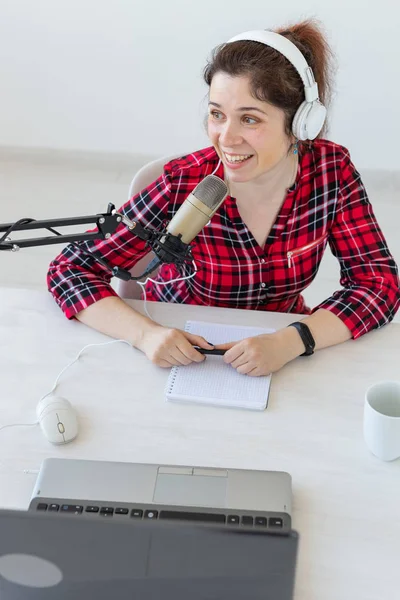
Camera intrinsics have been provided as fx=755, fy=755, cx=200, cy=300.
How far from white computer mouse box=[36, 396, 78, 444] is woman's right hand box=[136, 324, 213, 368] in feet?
0.71

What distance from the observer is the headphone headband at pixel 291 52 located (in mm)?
1414

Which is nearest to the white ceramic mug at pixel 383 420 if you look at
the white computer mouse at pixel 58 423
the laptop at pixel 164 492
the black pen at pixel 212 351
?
the laptop at pixel 164 492

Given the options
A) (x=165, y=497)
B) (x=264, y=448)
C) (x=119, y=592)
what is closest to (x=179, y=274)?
(x=264, y=448)

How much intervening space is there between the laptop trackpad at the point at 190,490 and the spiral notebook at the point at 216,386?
7.9 inches

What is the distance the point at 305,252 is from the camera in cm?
163

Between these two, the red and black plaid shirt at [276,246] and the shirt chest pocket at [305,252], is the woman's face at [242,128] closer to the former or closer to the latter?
the red and black plaid shirt at [276,246]

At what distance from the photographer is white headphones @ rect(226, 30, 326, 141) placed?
55.7 inches

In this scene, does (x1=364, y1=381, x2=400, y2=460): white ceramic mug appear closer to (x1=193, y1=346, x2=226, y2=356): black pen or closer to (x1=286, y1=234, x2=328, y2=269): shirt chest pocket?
(x1=193, y1=346, x2=226, y2=356): black pen

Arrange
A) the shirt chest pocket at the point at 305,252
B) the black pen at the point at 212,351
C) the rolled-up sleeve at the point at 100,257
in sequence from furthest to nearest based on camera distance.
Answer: the shirt chest pocket at the point at 305,252 < the rolled-up sleeve at the point at 100,257 < the black pen at the point at 212,351

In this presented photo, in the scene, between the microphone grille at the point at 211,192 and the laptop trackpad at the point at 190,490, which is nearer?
the laptop trackpad at the point at 190,490

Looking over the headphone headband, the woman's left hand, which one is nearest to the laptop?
the woman's left hand

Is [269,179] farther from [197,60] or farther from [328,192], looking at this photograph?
[197,60]

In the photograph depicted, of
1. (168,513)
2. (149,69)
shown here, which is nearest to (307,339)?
(168,513)

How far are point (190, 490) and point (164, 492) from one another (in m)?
0.04
